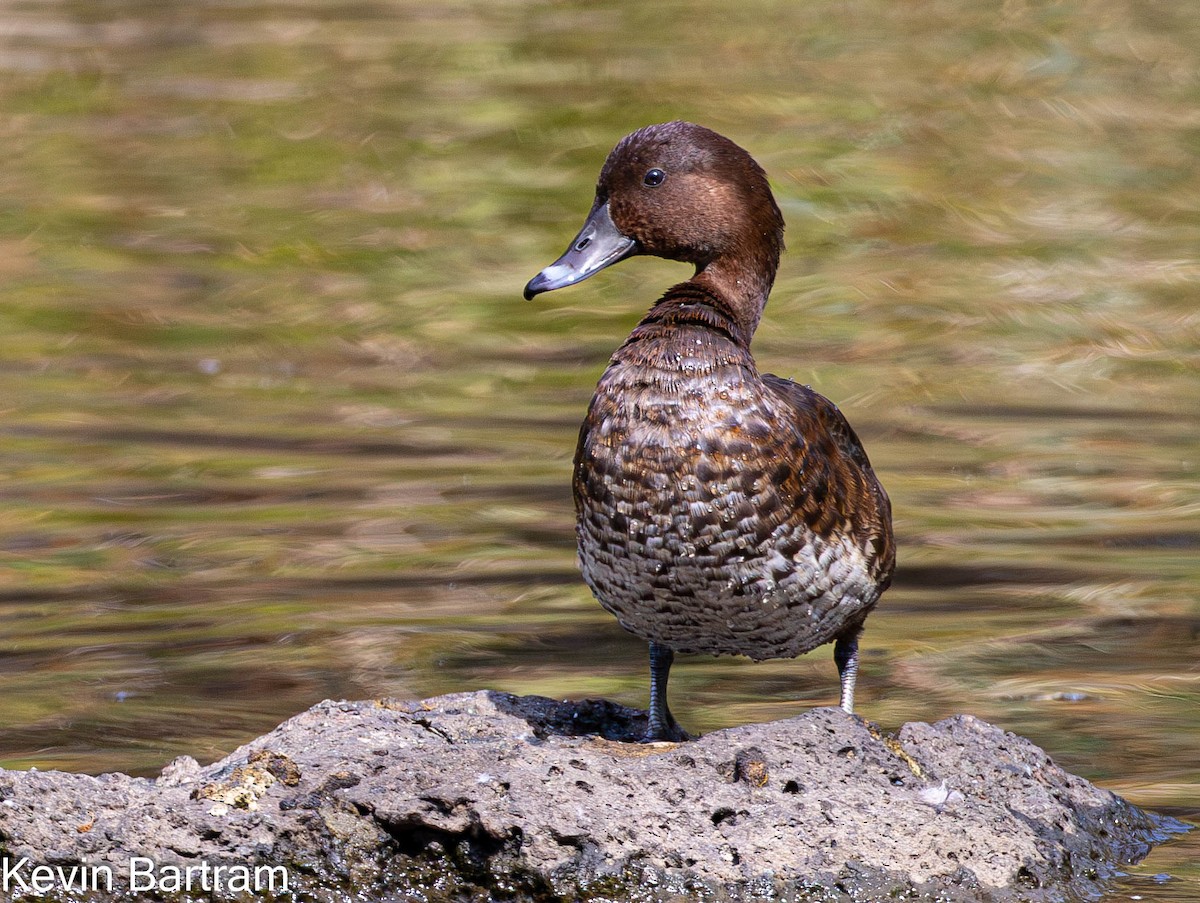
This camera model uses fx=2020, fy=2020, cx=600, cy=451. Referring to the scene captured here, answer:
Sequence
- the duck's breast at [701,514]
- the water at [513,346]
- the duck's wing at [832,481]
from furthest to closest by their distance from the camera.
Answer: the water at [513,346]
the duck's wing at [832,481]
the duck's breast at [701,514]

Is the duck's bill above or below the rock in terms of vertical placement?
above

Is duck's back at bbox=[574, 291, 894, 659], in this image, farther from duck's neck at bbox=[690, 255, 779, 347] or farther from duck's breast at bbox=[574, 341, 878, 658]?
duck's neck at bbox=[690, 255, 779, 347]

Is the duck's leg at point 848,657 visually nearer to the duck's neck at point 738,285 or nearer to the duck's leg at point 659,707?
the duck's leg at point 659,707

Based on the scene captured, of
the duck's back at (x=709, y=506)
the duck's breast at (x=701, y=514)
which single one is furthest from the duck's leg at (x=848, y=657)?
the duck's breast at (x=701, y=514)

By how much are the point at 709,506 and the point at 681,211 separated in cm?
96

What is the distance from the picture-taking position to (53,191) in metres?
15.6

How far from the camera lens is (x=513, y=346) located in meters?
12.1

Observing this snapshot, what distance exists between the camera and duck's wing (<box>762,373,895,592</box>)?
17.4 ft

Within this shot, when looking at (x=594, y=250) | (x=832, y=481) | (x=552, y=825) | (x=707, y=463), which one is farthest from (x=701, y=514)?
(x=594, y=250)

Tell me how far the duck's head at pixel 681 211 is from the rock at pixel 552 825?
1366 millimetres

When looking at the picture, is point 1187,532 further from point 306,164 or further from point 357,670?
point 306,164

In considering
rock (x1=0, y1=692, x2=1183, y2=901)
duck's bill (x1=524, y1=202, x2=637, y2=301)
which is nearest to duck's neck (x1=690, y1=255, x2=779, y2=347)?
duck's bill (x1=524, y1=202, x2=637, y2=301)

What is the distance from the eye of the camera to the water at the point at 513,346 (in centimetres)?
716

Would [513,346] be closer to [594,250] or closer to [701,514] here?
[594,250]
